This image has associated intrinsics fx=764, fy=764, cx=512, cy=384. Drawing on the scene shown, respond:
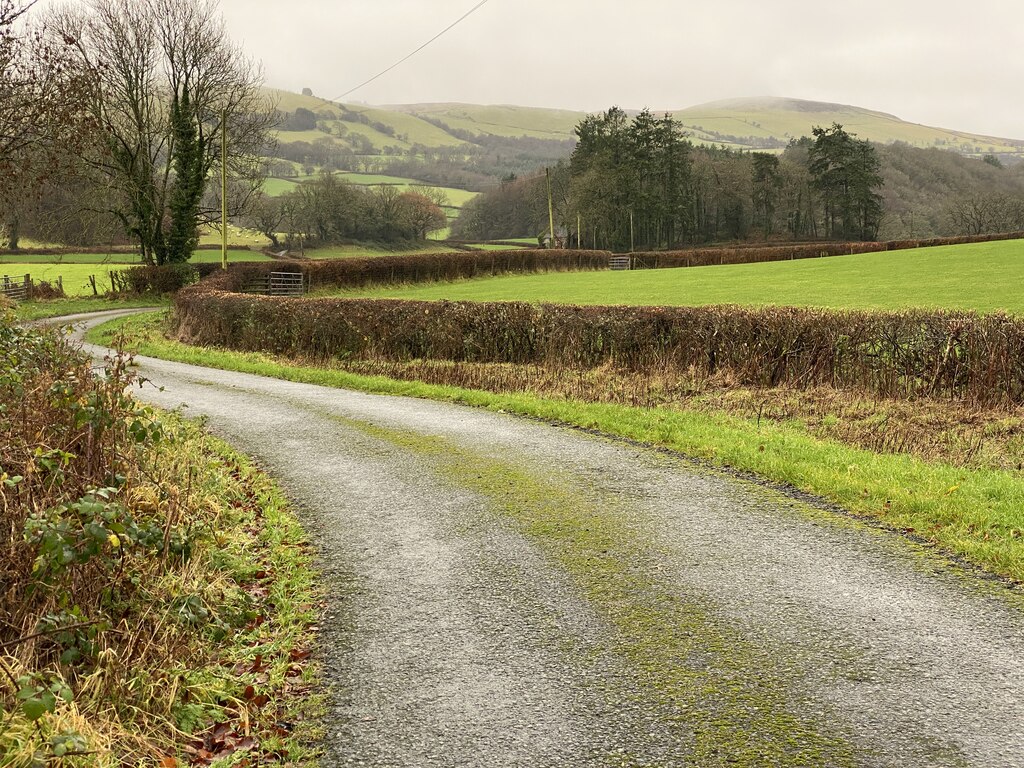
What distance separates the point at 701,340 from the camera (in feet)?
43.4

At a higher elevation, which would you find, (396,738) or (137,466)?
(137,466)

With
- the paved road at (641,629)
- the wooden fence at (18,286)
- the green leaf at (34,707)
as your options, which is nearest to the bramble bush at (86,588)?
the green leaf at (34,707)

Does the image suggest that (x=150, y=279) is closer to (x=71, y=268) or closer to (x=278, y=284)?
(x=278, y=284)

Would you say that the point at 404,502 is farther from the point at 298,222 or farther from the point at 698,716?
the point at 298,222

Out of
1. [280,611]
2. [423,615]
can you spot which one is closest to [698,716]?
[423,615]

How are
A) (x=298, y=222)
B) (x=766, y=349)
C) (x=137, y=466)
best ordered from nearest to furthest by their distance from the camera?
(x=137, y=466)
(x=766, y=349)
(x=298, y=222)

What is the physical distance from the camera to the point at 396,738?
362 cm

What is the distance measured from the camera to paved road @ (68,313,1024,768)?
141 inches

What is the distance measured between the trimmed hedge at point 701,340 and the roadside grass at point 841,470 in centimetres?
204

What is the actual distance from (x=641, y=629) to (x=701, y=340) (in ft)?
30.2

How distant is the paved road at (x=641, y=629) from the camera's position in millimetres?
3580

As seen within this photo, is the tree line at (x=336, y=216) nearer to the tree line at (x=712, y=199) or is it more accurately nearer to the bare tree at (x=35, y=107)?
the tree line at (x=712, y=199)

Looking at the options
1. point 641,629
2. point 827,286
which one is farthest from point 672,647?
point 827,286

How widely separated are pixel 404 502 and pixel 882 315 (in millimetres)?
8319
